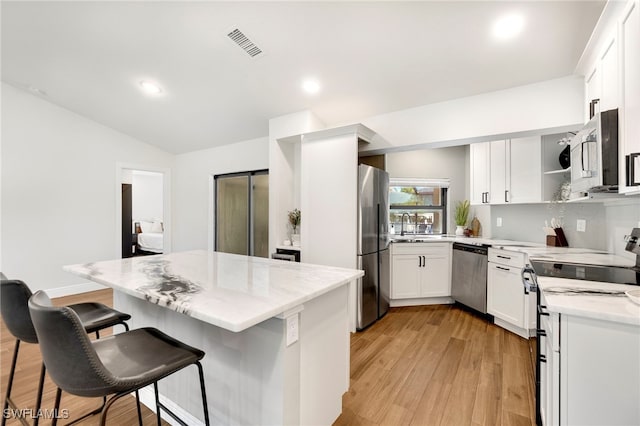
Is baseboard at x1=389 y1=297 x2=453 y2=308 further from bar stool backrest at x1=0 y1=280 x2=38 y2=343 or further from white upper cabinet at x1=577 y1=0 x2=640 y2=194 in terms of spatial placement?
bar stool backrest at x1=0 y1=280 x2=38 y2=343

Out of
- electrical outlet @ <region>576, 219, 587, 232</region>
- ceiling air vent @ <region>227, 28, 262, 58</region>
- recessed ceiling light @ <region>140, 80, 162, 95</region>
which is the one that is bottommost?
electrical outlet @ <region>576, 219, 587, 232</region>

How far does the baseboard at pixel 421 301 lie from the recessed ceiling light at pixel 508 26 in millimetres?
3121

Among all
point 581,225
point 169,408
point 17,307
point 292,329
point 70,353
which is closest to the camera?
point 70,353

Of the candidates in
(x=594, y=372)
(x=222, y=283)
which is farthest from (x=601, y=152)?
(x=222, y=283)

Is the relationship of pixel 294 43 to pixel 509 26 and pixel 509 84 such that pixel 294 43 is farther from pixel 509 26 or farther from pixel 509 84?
pixel 509 84

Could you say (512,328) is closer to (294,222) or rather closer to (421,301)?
(421,301)

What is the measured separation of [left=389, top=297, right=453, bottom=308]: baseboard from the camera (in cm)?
392

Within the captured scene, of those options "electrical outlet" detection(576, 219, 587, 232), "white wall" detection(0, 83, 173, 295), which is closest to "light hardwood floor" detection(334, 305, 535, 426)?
"electrical outlet" detection(576, 219, 587, 232)

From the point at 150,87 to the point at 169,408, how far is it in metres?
3.46

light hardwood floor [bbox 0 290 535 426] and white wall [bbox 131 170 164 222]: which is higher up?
white wall [bbox 131 170 164 222]

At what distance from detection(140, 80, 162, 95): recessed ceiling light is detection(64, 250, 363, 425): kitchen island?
97.2 inches

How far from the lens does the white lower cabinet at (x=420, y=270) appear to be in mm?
3832

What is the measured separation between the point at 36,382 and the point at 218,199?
3.49 meters

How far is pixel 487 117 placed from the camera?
2734 millimetres
